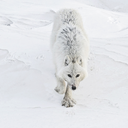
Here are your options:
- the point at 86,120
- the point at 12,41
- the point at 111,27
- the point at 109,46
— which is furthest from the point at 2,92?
the point at 111,27

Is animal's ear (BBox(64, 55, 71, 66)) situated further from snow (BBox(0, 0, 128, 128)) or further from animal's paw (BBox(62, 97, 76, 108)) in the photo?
snow (BBox(0, 0, 128, 128))

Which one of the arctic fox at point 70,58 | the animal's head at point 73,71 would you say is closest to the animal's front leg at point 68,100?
the arctic fox at point 70,58

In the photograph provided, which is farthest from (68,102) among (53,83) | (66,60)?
(53,83)

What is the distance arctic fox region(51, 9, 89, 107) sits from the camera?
14.5 ft

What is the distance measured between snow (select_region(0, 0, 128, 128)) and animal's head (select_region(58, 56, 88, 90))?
570mm

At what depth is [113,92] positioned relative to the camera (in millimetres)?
5164

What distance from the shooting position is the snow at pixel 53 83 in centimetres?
410

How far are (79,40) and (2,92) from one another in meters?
2.20

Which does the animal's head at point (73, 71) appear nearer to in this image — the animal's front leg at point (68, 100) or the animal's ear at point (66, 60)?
the animal's ear at point (66, 60)

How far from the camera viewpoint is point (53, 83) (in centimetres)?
560

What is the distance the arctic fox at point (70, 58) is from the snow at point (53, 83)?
0.94 feet

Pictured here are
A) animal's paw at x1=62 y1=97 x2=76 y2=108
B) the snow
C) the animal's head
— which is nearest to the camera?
the snow

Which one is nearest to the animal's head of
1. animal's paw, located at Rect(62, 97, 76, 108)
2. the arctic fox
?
the arctic fox

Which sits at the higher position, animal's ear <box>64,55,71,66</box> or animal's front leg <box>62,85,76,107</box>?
animal's ear <box>64,55,71,66</box>
